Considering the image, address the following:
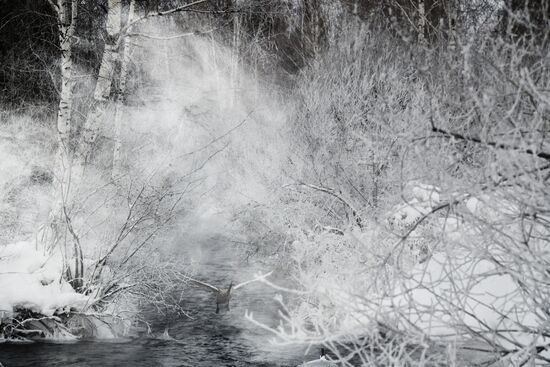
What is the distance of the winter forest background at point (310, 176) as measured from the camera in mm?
2754

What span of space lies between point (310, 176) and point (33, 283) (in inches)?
252

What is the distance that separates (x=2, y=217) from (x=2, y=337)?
359 cm

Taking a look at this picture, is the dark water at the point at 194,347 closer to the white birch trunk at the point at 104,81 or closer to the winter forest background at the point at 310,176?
the winter forest background at the point at 310,176

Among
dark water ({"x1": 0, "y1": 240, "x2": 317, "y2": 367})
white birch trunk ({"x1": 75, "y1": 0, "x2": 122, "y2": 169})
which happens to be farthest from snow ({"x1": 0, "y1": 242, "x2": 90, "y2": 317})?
white birch trunk ({"x1": 75, "y1": 0, "x2": 122, "y2": 169})

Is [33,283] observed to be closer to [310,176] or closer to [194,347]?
[194,347]

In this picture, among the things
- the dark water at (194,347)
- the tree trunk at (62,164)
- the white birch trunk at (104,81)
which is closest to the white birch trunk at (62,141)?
the tree trunk at (62,164)

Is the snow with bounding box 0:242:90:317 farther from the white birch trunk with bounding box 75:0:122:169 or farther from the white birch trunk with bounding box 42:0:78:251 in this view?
the white birch trunk with bounding box 75:0:122:169

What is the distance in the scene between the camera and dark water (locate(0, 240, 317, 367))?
6.14 metres

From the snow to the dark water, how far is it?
1.92 feet

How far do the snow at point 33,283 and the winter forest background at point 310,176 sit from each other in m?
0.03

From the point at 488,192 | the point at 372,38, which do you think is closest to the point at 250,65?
the point at 372,38

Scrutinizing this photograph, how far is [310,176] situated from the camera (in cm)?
1077

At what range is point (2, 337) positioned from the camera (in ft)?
20.5

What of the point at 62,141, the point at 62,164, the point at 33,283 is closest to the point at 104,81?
the point at 62,141
